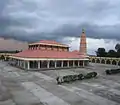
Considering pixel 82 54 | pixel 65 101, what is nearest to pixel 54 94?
pixel 65 101

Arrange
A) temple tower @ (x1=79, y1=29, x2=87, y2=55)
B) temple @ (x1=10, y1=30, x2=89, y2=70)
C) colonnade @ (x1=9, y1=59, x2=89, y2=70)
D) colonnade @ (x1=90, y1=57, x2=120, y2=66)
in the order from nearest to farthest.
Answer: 1. temple @ (x1=10, y1=30, x2=89, y2=70)
2. colonnade @ (x1=9, y1=59, x2=89, y2=70)
3. temple tower @ (x1=79, y1=29, x2=87, y2=55)
4. colonnade @ (x1=90, y1=57, x2=120, y2=66)

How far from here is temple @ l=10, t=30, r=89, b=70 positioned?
42.3 metres

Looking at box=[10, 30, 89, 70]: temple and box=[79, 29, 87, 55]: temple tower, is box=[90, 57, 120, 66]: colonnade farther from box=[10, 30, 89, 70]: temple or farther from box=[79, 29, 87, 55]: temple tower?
box=[10, 30, 89, 70]: temple

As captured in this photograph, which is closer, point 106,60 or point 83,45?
point 83,45

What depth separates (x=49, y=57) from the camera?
1722 inches

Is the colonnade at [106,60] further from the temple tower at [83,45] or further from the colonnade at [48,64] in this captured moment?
the colonnade at [48,64]

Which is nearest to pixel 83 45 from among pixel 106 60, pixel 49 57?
pixel 49 57

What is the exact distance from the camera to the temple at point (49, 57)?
139 feet

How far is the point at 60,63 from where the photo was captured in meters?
47.2

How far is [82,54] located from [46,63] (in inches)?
630

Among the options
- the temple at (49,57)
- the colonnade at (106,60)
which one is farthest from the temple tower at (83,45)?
the colonnade at (106,60)

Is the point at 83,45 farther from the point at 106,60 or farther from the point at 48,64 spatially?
the point at 106,60

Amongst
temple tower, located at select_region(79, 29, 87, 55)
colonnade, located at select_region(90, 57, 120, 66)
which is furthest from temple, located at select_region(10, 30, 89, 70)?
colonnade, located at select_region(90, 57, 120, 66)

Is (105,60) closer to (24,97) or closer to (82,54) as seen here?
(82,54)
